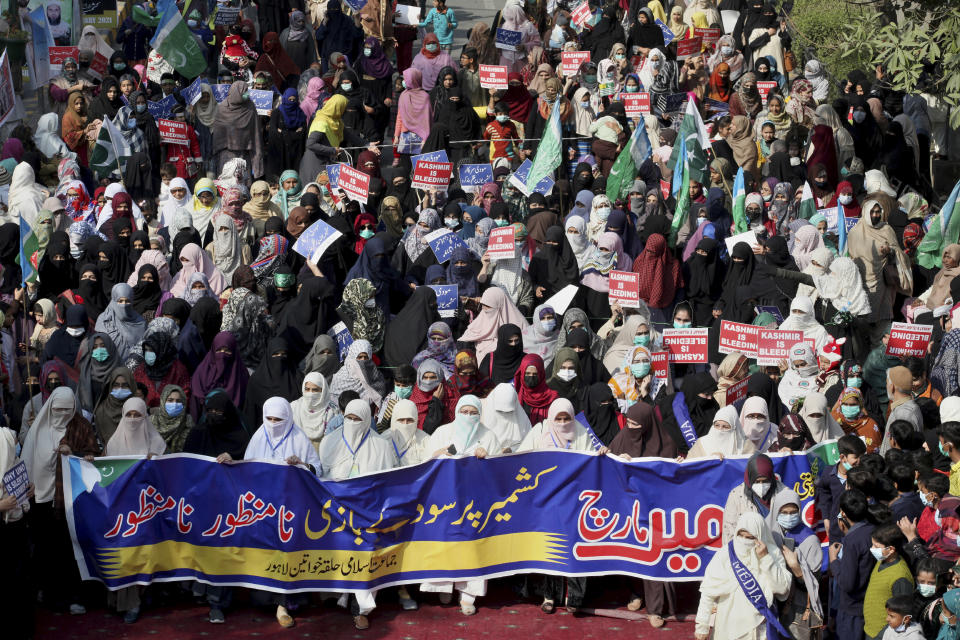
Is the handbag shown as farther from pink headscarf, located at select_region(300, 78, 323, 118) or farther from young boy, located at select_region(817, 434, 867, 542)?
young boy, located at select_region(817, 434, 867, 542)

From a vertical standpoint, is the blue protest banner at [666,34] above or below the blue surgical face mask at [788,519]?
above

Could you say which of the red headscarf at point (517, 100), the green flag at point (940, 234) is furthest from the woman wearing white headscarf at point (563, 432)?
the red headscarf at point (517, 100)

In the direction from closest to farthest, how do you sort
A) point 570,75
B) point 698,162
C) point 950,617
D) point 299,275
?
point 950,617, point 299,275, point 698,162, point 570,75

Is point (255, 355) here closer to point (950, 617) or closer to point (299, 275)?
point (299, 275)

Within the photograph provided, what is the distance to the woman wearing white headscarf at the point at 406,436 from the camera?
1038 centimetres

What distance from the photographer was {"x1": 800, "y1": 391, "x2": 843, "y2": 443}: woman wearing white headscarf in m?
10.7

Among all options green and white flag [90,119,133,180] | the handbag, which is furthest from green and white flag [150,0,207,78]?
the handbag

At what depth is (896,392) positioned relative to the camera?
37.4ft

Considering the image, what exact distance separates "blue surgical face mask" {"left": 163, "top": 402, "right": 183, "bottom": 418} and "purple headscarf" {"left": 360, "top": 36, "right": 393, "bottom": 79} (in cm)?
787

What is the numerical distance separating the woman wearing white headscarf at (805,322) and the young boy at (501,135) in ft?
14.1

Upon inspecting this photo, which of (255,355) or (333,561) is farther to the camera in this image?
(255,355)

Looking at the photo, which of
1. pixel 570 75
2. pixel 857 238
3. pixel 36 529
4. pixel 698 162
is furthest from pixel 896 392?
pixel 570 75

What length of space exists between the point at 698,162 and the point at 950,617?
6.96 metres

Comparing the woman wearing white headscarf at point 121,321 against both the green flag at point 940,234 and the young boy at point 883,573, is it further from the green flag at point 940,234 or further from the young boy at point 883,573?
the green flag at point 940,234
